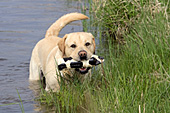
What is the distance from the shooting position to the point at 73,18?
650 centimetres

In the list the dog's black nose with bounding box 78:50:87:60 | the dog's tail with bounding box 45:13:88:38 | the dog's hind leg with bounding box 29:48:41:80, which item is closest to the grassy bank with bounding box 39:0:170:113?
the dog's black nose with bounding box 78:50:87:60

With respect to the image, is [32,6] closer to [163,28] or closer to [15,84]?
[15,84]

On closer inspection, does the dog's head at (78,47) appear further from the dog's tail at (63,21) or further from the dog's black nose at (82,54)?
the dog's tail at (63,21)

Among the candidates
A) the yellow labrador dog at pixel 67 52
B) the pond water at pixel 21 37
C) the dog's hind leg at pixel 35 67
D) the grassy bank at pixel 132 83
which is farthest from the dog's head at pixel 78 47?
the dog's hind leg at pixel 35 67

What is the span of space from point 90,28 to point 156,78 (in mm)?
4696

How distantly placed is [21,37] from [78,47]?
16.3ft

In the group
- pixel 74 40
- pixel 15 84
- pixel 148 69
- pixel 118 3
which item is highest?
pixel 118 3

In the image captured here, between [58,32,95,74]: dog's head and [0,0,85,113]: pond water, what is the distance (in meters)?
0.87

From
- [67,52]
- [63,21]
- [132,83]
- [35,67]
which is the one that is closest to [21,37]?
[35,67]

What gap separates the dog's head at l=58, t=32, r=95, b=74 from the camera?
5109 mm

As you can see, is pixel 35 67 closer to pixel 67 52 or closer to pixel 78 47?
pixel 67 52

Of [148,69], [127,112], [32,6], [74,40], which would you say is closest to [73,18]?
[74,40]

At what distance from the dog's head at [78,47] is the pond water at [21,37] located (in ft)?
2.85

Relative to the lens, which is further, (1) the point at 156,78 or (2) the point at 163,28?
(2) the point at 163,28
